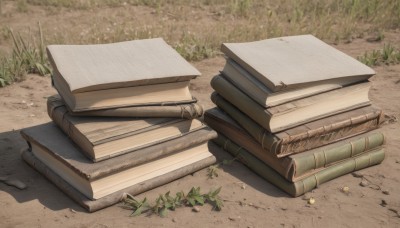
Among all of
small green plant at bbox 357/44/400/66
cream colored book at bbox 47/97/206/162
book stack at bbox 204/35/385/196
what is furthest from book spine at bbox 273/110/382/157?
small green plant at bbox 357/44/400/66

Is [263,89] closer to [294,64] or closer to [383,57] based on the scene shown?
[294,64]

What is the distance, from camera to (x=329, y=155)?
3271mm

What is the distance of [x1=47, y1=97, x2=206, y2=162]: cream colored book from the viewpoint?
9.48 ft

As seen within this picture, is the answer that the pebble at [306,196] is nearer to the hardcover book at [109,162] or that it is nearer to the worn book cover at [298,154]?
the worn book cover at [298,154]

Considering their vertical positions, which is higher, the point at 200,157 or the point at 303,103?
the point at 303,103

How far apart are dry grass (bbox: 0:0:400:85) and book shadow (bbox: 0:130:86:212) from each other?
2264 millimetres

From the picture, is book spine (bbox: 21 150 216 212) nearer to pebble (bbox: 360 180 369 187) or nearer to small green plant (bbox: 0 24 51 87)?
pebble (bbox: 360 180 369 187)

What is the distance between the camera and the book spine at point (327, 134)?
309 centimetres

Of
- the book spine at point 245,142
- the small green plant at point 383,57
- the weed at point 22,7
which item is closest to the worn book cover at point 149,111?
the book spine at point 245,142

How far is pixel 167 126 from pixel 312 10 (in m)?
4.79

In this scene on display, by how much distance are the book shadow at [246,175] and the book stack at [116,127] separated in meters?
0.22

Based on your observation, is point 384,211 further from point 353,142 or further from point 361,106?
point 361,106

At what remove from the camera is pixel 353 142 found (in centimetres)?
337

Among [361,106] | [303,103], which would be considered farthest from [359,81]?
[303,103]
